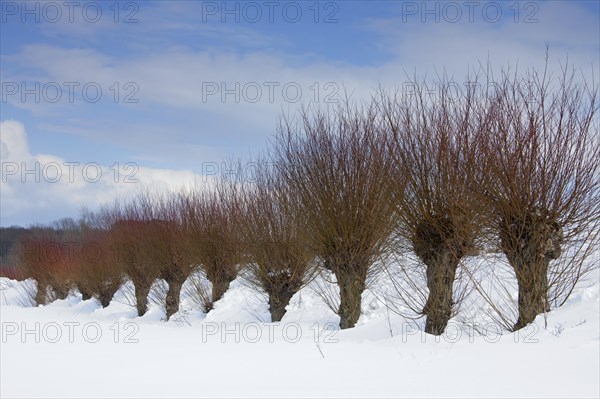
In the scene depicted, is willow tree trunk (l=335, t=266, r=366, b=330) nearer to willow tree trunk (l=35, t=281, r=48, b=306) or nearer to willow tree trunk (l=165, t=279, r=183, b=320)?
willow tree trunk (l=165, t=279, r=183, b=320)

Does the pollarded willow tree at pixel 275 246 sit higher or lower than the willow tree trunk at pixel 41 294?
higher

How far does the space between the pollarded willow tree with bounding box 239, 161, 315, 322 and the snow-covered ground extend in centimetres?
319

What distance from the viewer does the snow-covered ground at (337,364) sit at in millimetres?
7645

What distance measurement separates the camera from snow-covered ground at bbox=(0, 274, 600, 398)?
764cm

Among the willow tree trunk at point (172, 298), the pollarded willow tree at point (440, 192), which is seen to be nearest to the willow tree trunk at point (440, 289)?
the pollarded willow tree at point (440, 192)

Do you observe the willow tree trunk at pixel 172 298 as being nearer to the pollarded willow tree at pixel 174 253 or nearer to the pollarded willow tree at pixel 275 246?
the pollarded willow tree at pixel 174 253

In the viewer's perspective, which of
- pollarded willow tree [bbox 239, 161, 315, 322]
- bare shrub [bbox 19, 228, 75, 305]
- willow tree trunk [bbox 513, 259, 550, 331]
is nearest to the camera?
willow tree trunk [bbox 513, 259, 550, 331]

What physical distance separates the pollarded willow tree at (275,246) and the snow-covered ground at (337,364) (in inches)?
126

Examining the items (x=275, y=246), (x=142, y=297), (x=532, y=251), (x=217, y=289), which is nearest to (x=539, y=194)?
(x=532, y=251)

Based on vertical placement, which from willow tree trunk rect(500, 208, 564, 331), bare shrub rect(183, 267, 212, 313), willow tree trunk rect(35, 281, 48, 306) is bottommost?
willow tree trunk rect(35, 281, 48, 306)

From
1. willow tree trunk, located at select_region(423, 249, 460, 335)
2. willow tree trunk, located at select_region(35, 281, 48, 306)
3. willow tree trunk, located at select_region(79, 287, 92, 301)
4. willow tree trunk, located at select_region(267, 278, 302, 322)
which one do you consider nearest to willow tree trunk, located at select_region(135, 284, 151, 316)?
willow tree trunk, located at select_region(79, 287, 92, 301)

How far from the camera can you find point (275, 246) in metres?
17.6

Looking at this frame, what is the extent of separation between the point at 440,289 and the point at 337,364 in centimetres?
343

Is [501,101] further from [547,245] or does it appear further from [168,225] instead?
[168,225]
